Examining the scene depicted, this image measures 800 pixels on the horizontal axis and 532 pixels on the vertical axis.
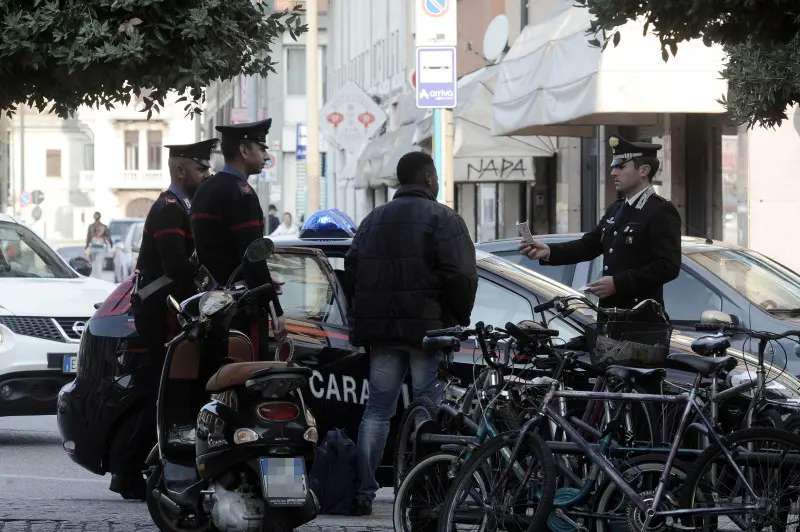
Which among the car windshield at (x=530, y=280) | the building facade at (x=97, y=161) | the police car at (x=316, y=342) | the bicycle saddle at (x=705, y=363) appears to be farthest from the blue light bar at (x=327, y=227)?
the building facade at (x=97, y=161)

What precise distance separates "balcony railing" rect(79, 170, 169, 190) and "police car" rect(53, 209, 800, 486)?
10507cm

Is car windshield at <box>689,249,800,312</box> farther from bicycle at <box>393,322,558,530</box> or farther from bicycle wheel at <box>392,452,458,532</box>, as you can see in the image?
bicycle wheel at <box>392,452,458,532</box>

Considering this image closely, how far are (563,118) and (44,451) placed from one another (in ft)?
26.9

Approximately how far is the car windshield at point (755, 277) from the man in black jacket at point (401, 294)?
337 centimetres

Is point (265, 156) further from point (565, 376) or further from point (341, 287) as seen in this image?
point (565, 376)

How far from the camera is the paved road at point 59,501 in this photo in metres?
8.34

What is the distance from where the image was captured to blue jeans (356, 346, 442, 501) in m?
8.23

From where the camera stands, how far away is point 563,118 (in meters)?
18.5

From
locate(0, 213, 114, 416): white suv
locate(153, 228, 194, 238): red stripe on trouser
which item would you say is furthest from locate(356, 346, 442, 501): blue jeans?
locate(0, 213, 114, 416): white suv

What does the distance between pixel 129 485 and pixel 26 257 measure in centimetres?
550

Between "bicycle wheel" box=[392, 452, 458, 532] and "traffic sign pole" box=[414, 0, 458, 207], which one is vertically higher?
"traffic sign pole" box=[414, 0, 458, 207]

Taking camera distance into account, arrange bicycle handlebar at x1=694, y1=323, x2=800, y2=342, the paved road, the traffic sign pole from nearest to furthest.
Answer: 1. bicycle handlebar at x1=694, y1=323, x2=800, y2=342
2. the paved road
3. the traffic sign pole

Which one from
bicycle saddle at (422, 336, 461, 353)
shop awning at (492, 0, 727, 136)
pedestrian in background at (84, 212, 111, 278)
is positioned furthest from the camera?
pedestrian in background at (84, 212, 111, 278)

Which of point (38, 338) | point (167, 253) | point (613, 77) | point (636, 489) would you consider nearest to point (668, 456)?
point (636, 489)
